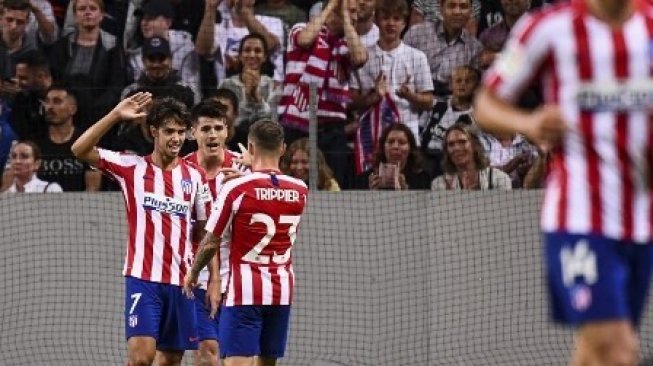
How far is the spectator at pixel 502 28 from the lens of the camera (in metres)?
12.8

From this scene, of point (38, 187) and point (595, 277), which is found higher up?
point (38, 187)

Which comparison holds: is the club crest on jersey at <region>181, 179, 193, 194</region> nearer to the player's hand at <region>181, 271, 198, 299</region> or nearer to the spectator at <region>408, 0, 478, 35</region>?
the player's hand at <region>181, 271, 198, 299</region>

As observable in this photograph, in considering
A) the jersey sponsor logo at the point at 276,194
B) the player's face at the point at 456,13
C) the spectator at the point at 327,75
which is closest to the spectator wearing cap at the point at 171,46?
the spectator at the point at 327,75

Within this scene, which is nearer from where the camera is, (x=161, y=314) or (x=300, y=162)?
(x=161, y=314)

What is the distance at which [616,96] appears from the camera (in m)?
5.35

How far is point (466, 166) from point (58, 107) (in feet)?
11.3

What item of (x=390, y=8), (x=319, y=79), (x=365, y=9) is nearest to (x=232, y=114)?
(x=319, y=79)

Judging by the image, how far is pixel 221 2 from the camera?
13.2m

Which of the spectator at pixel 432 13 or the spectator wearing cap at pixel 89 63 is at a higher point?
the spectator at pixel 432 13

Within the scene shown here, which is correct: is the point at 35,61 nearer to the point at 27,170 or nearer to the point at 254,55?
the point at 27,170

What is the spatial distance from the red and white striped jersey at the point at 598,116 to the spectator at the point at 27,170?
7.90 m

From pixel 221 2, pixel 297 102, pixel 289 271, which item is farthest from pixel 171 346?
pixel 221 2

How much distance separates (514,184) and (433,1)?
174cm

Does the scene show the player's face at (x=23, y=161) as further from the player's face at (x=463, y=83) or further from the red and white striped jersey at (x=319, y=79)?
the player's face at (x=463, y=83)
